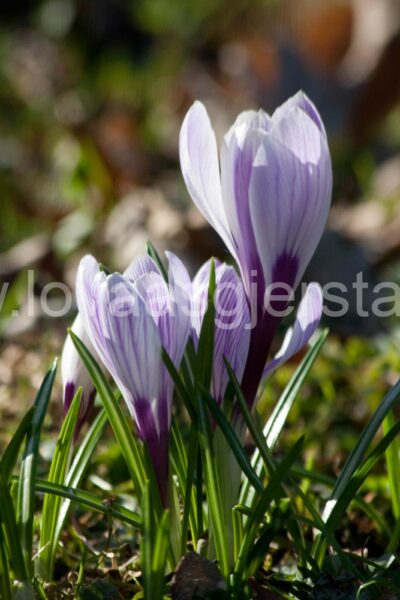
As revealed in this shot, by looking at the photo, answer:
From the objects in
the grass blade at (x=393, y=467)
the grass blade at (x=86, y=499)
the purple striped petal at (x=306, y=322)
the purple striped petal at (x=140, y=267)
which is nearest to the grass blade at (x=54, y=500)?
the grass blade at (x=86, y=499)

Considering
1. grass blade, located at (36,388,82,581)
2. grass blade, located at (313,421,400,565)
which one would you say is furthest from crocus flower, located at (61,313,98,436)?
grass blade, located at (313,421,400,565)

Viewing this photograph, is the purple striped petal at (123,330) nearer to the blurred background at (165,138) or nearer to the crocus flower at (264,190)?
the crocus flower at (264,190)

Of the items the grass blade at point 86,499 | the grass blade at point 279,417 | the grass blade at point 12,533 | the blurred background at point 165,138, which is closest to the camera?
the grass blade at point 12,533

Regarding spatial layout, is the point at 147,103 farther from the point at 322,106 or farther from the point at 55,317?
the point at 55,317

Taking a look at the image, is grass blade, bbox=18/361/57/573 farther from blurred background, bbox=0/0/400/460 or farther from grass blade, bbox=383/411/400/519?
→ blurred background, bbox=0/0/400/460

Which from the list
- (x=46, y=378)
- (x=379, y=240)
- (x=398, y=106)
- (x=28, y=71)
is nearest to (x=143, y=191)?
(x=379, y=240)

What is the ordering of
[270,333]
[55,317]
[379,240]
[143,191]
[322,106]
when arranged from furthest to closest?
[322,106] → [143,191] → [379,240] → [55,317] → [270,333]
